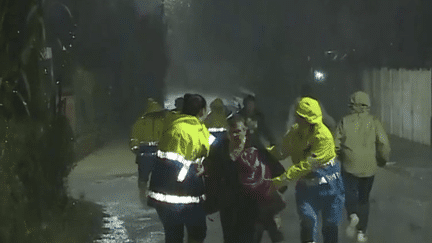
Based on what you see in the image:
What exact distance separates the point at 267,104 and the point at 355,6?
10.5m

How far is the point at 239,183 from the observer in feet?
16.9

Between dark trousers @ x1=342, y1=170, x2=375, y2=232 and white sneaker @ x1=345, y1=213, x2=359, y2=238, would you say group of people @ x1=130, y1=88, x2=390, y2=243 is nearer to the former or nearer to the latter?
dark trousers @ x1=342, y1=170, x2=375, y2=232

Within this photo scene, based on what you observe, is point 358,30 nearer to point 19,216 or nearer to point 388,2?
point 388,2

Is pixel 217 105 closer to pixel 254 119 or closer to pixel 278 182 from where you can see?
pixel 254 119

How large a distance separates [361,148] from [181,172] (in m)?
2.40

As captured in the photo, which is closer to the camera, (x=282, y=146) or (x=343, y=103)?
(x=282, y=146)

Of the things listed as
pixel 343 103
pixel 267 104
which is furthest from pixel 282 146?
pixel 267 104

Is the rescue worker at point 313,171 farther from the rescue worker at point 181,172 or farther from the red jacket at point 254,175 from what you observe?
the rescue worker at point 181,172

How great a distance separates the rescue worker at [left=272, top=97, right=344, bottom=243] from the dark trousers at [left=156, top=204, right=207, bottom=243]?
26.5 inches

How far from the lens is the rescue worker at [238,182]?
509 cm

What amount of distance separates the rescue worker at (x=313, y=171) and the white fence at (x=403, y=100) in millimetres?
10564

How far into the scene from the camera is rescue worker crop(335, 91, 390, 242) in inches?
252

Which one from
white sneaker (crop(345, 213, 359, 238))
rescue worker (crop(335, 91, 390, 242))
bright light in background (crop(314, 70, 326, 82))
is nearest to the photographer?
rescue worker (crop(335, 91, 390, 242))

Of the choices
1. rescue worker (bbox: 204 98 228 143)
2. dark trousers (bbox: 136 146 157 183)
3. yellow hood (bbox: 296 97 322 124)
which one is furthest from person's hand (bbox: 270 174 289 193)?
rescue worker (bbox: 204 98 228 143)
